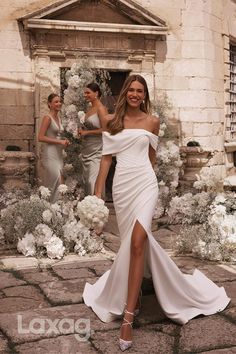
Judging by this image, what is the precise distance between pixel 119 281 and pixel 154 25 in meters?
6.96

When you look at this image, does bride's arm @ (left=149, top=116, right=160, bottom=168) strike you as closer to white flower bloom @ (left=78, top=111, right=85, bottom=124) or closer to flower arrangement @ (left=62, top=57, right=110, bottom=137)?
white flower bloom @ (left=78, top=111, right=85, bottom=124)

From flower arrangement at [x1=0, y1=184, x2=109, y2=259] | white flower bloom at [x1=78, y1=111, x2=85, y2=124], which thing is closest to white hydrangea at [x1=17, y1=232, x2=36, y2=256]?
flower arrangement at [x1=0, y1=184, x2=109, y2=259]

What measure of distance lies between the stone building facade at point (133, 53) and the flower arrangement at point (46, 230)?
8.55ft

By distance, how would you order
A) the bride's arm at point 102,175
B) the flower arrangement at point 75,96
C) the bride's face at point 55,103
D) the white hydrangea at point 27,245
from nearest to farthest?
the bride's arm at point 102,175 → the white hydrangea at point 27,245 → the bride's face at point 55,103 → the flower arrangement at point 75,96

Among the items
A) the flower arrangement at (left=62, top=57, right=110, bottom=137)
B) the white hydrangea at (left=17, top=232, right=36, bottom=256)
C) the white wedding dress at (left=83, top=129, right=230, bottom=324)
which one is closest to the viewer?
the white wedding dress at (left=83, top=129, right=230, bottom=324)

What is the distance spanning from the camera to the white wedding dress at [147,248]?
360 centimetres

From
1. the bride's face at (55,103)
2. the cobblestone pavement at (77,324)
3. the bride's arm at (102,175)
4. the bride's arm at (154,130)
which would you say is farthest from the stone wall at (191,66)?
the bride's arm at (102,175)

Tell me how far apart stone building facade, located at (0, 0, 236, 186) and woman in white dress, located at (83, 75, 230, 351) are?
5325 mm

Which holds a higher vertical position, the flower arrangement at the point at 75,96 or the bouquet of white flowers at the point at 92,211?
the flower arrangement at the point at 75,96

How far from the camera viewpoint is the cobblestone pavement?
11.0 ft

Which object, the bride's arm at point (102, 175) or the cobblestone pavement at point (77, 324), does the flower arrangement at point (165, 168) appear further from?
the bride's arm at point (102, 175)

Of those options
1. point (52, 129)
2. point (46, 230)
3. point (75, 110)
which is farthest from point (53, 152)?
point (46, 230)

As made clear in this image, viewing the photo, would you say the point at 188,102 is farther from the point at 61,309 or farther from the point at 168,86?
the point at 61,309

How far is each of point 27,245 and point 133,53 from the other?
5.08 m
